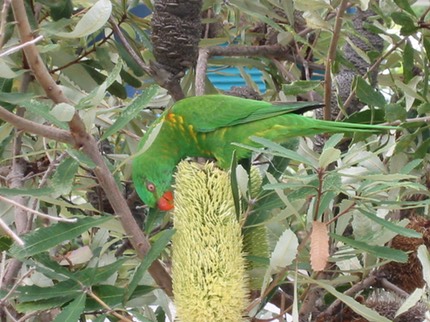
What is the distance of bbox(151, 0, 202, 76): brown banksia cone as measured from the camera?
97 cm

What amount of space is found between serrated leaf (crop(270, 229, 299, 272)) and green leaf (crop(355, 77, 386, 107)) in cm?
34

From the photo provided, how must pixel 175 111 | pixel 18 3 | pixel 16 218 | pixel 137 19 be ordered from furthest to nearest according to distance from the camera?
pixel 137 19 → pixel 175 111 → pixel 16 218 → pixel 18 3

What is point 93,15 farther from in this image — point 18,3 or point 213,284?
point 213,284

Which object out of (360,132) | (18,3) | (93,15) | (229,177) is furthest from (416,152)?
(18,3)

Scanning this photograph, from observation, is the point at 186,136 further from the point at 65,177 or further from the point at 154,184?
the point at 65,177

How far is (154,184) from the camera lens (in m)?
0.94

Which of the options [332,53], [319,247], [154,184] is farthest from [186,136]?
[319,247]

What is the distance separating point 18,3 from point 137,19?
56cm

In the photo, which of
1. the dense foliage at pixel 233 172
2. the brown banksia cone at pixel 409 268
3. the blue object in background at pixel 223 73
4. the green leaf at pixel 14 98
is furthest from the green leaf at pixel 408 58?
the green leaf at pixel 14 98

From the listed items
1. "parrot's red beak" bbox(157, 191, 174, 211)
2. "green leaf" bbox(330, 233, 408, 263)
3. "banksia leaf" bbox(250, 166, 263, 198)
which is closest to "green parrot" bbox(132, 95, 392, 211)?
"parrot's red beak" bbox(157, 191, 174, 211)

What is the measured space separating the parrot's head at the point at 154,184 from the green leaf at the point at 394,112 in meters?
0.32

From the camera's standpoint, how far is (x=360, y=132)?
922 millimetres

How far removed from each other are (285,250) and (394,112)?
348mm

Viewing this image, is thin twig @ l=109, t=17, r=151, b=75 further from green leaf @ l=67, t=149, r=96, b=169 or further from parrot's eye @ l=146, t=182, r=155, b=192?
green leaf @ l=67, t=149, r=96, b=169
